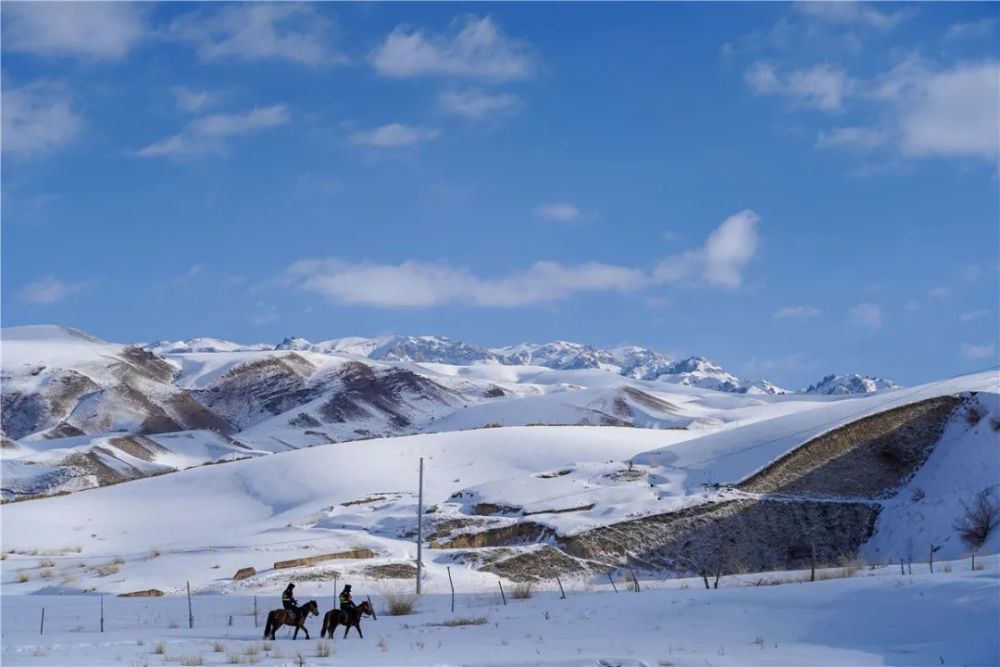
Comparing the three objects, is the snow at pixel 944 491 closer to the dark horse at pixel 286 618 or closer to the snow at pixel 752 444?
the snow at pixel 752 444

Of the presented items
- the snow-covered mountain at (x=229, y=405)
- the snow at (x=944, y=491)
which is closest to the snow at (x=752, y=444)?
the snow at (x=944, y=491)

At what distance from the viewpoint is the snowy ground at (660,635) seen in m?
15.7

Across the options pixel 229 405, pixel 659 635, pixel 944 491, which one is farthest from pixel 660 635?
pixel 229 405

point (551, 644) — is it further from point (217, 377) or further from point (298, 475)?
point (217, 377)

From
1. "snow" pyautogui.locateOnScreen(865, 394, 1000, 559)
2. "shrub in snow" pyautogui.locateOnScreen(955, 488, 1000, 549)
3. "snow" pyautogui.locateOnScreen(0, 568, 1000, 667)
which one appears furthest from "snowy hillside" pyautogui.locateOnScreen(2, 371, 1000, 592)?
"snow" pyautogui.locateOnScreen(0, 568, 1000, 667)

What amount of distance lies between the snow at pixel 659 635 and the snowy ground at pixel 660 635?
0.03 metres

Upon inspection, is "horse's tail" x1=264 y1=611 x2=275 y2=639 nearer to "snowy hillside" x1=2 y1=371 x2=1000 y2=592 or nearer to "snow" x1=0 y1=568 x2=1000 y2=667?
"snow" x1=0 y1=568 x2=1000 y2=667

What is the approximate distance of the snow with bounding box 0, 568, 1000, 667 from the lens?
15688mm

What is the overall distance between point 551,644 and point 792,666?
175 inches

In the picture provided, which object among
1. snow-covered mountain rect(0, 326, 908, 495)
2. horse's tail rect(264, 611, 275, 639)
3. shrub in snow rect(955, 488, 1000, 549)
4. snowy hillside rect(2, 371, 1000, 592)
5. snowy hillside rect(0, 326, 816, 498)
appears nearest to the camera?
horse's tail rect(264, 611, 275, 639)

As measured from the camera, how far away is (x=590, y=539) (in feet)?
136

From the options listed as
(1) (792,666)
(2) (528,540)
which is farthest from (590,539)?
(1) (792,666)

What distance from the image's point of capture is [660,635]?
18188mm

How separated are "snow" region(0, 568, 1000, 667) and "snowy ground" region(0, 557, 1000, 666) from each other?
0.10 ft
